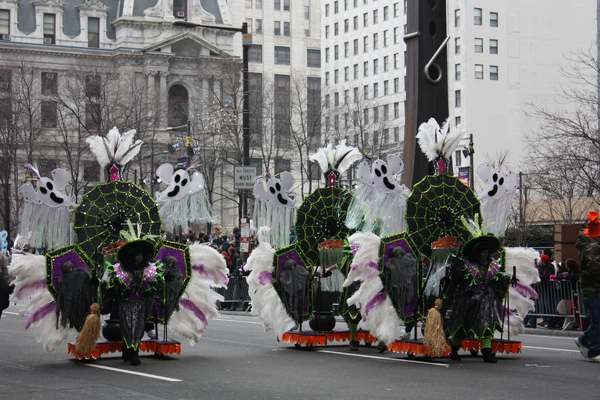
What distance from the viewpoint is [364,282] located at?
1452 centimetres

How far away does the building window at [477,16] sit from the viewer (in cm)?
8450

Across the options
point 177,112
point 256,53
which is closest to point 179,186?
point 177,112

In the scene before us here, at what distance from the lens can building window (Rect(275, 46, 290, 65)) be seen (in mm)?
121312

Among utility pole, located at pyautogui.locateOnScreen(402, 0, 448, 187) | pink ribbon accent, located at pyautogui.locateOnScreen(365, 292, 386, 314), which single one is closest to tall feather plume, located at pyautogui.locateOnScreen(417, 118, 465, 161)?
pink ribbon accent, located at pyautogui.locateOnScreen(365, 292, 386, 314)

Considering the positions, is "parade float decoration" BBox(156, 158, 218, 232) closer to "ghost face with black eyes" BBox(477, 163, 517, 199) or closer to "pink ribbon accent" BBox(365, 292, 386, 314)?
"pink ribbon accent" BBox(365, 292, 386, 314)

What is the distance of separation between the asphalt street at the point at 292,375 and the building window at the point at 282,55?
A: 348ft

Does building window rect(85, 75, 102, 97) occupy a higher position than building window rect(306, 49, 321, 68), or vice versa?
building window rect(306, 49, 321, 68)

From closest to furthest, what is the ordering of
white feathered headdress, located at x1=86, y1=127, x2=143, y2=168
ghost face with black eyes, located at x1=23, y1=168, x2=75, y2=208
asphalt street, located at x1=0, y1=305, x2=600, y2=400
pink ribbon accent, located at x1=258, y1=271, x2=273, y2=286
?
asphalt street, located at x1=0, y1=305, x2=600, y2=400, ghost face with black eyes, located at x1=23, y1=168, x2=75, y2=208, white feathered headdress, located at x1=86, y1=127, x2=143, y2=168, pink ribbon accent, located at x1=258, y1=271, x2=273, y2=286

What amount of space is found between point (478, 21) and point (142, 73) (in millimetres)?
27572

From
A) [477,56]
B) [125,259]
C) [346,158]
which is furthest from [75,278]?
[477,56]

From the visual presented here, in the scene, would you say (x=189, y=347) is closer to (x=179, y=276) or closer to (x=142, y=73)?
(x=179, y=276)

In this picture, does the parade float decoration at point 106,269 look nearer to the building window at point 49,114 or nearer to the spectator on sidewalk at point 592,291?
the spectator on sidewalk at point 592,291

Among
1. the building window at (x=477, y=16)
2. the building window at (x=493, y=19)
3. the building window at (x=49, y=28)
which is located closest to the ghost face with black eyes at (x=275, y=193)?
the building window at (x=477, y=16)

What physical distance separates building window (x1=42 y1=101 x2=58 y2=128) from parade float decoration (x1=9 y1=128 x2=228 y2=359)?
41.5 meters
